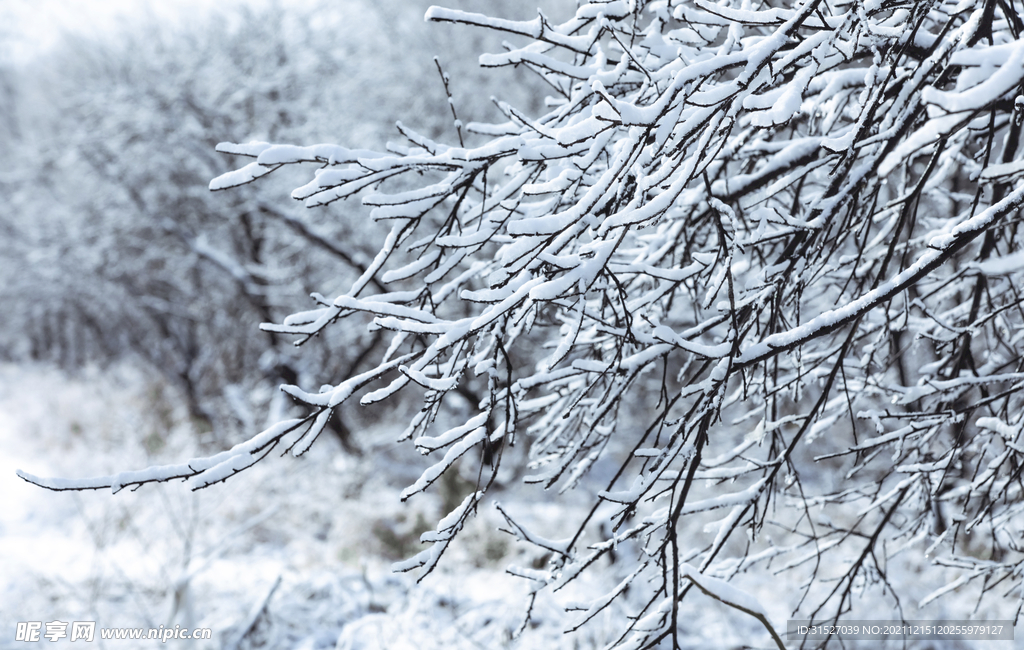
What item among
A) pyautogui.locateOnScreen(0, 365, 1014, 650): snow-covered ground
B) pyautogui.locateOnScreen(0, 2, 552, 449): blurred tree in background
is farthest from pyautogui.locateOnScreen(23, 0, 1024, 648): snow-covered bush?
pyautogui.locateOnScreen(0, 2, 552, 449): blurred tree in background

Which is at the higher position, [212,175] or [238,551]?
[212,175]

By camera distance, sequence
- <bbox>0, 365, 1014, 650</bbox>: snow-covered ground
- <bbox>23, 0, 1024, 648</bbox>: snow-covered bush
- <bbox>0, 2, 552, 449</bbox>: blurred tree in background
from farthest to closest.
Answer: <bbox>0, 2, 552, 449</bbox>: blurred tree in background, <bbox>0, 365, 1014, 650</bbox>: snow-covered ground, <bbox>23, 0, 1024, 648</bbox>: snow-covered bush

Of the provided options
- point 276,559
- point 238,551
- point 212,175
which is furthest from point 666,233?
point 212,175

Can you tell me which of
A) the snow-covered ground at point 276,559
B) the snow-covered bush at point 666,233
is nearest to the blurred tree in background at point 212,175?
the snow-covered ground at point 276,559

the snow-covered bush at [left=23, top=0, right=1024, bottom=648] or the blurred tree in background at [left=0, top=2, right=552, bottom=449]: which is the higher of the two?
the blurred tree in background at [left=0, top=2, right=552, bottom=449]

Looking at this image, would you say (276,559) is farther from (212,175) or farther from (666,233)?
(212,175)

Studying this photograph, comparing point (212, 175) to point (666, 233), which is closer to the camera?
point (666, 233)

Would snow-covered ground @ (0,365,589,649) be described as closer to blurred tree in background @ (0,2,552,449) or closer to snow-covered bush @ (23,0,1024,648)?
blurred tree in background @ (0,2,552,449)

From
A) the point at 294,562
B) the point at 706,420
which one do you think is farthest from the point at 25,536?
the point at 706,420

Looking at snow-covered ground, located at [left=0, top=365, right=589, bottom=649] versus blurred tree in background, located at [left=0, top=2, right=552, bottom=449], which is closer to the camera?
snow-covered ground, located at [left=0, top=365, right=589, bottom=649]

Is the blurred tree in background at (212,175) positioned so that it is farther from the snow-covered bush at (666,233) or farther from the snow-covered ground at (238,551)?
the snow-covered bush at (666,233)

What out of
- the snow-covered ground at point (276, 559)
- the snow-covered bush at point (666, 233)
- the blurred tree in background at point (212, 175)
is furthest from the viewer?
the blurred tree in background at point (212, 175)

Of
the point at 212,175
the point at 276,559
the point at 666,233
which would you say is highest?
the point at 212,175

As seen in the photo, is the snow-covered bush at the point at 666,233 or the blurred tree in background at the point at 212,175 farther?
the blurred tree in background at the point at 212,175
